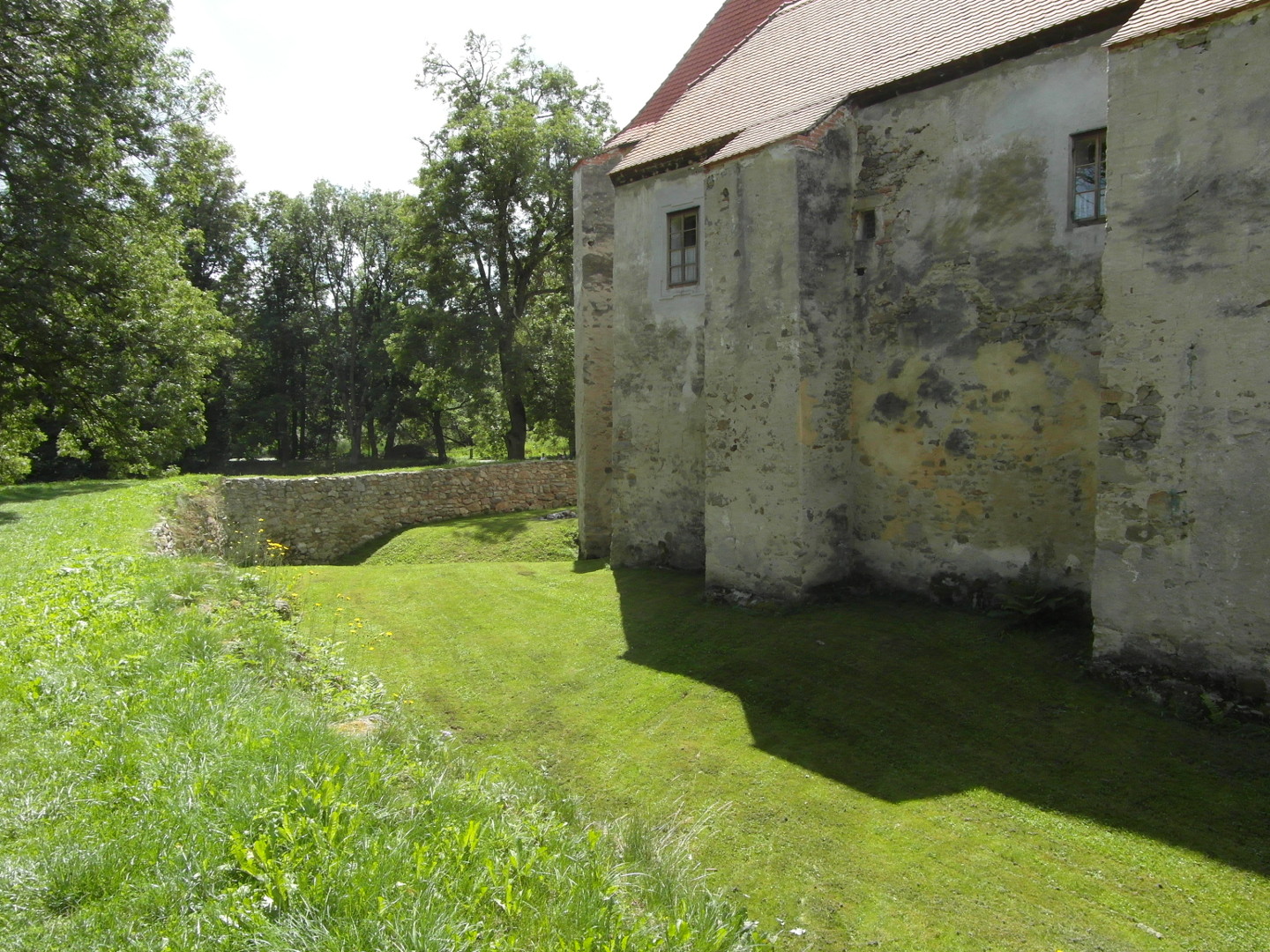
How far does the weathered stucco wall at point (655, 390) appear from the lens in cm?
1191

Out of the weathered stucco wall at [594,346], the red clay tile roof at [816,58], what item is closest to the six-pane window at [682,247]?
the red clay tile roof at [816,58]

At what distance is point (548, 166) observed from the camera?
27.5 m

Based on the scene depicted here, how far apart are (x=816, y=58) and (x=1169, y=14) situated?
218 inches

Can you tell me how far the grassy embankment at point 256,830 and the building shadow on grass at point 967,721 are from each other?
2.16 meters

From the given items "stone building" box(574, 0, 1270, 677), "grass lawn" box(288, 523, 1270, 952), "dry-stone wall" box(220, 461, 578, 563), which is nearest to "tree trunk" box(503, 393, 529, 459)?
"dry-stone wall" box(220, 461, 578, 563)

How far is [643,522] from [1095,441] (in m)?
6.58

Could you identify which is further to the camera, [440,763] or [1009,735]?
[1009,735]

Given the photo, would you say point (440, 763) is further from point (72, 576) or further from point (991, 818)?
point (72, 576)

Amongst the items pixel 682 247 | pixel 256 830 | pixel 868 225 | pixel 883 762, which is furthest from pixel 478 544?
pixel 256 830

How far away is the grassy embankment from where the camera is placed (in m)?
2.97

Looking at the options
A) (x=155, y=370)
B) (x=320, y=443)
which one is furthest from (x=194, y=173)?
(x=320, y=443)

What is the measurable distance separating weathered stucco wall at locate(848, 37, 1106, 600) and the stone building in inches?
1.1

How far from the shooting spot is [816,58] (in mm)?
11320

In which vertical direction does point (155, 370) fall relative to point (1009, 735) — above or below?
above
